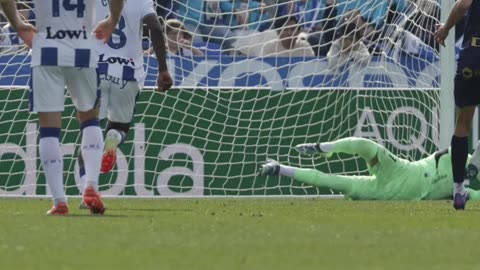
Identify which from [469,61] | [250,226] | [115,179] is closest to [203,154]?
[115,179]

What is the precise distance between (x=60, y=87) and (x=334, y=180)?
465cm

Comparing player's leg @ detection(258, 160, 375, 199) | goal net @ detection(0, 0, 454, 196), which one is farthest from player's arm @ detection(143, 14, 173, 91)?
goal net @ detection(0, 0, 454, 196)

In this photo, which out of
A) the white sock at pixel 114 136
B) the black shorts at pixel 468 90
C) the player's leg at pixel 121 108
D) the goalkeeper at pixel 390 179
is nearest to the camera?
the black shorts at pixel 468 90

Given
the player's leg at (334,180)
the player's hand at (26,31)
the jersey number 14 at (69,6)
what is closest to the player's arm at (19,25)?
the player's hand at (26,31)

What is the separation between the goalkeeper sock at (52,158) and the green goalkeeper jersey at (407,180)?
476 centimetres

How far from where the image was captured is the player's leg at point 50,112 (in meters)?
10.1

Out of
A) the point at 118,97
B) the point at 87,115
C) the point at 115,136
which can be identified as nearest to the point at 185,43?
the point at 118,97

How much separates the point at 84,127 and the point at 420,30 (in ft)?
19.6

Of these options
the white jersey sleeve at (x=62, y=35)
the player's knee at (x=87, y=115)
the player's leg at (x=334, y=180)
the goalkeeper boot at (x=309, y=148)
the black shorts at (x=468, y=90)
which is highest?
the white jersey sleeve at (x=62, y=35)

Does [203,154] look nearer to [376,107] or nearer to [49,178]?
[376,107]

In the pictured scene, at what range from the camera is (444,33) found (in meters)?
11.3

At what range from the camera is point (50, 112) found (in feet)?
33.1

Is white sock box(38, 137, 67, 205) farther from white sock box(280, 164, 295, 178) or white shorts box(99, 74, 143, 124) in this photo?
white sock box(280, 164, 295, 178)

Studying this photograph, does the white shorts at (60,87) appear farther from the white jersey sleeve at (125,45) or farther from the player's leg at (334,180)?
the player's leg at (334,180)
